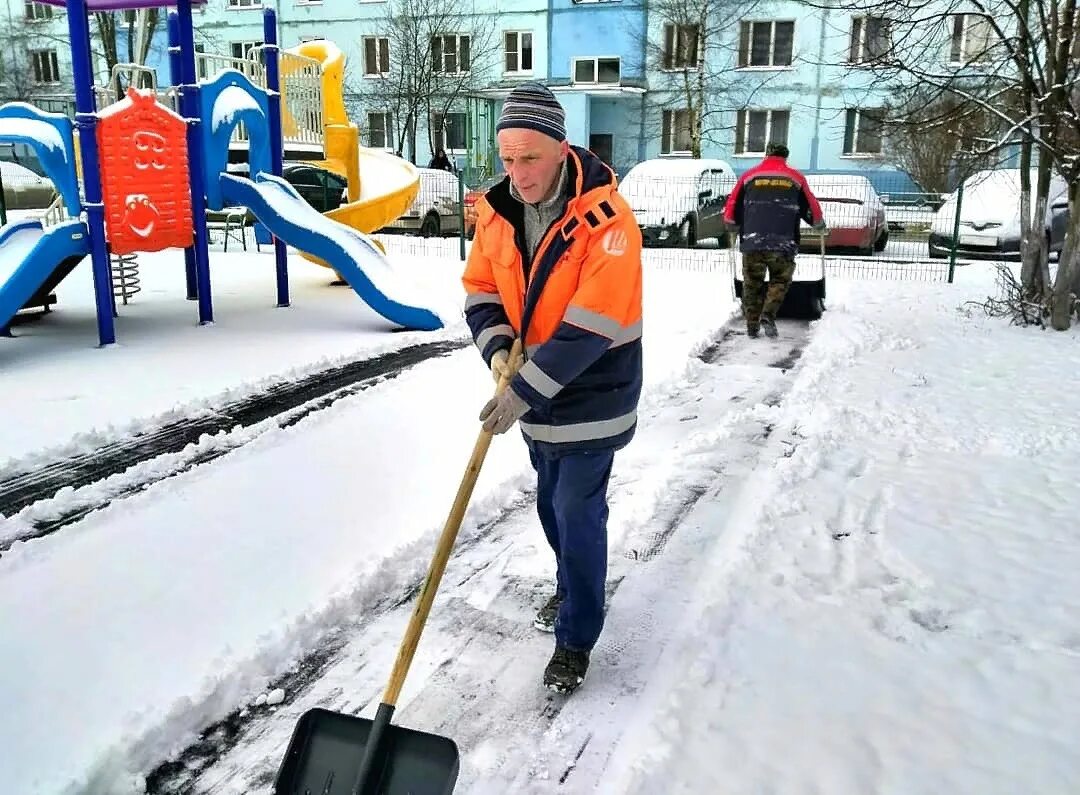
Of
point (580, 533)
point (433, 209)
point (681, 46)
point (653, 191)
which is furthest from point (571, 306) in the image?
point (681, 46)

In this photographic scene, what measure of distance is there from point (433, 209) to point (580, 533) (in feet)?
52.3

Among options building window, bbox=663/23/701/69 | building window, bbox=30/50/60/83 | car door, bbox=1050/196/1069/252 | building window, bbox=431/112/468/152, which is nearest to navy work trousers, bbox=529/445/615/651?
car door, bbox=1050/196/1069/252

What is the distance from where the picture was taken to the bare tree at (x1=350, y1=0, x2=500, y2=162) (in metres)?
29.4

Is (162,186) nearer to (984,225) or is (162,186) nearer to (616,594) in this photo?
(616,594)

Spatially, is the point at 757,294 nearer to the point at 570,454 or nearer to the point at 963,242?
the point at 570,454

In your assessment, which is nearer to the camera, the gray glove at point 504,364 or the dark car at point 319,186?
the gray glove at point 504,364

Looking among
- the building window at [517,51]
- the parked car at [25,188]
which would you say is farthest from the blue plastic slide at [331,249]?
the building window at [517,51]

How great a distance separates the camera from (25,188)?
2362 cm

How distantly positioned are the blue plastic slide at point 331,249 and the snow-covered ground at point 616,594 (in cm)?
184

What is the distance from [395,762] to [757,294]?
6.70 meters

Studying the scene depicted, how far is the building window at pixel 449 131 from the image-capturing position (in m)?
30.4

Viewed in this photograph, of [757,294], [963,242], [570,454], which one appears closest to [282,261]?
[757,294]

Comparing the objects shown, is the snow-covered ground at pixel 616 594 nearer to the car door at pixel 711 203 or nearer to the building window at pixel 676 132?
the car door at pixel 711 203

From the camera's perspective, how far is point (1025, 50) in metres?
7.89
